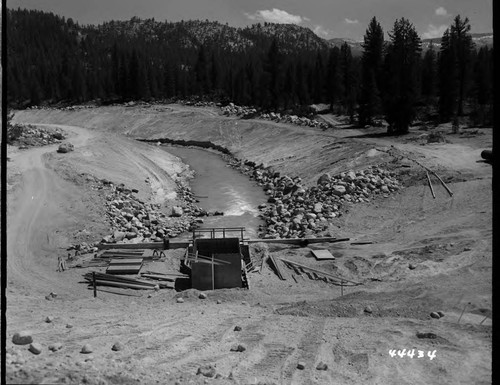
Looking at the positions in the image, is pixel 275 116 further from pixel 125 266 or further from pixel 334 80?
pixel 125 266

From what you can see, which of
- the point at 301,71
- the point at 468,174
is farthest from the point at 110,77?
the point at 468,174

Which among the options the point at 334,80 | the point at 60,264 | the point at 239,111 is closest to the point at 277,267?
the point at 60,264

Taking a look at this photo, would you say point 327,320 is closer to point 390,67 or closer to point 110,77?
point 390,67

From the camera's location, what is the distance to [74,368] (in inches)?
231

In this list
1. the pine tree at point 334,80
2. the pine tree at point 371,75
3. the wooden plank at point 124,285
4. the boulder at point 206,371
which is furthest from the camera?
the pine tree at point 334,80

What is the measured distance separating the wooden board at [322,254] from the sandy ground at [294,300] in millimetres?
258

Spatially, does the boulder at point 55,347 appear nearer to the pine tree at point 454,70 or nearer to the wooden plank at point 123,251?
the wooden plank at point 123,251

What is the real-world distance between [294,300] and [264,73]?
4702 cm

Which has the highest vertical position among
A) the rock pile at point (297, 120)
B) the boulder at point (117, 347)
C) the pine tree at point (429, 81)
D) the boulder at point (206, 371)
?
the pine tree at point (429, 81)

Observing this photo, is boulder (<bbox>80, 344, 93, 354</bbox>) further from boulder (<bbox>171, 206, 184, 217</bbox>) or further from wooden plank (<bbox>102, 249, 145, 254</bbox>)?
boulder (<bbox>171, 206, 184, 217</bbox>)

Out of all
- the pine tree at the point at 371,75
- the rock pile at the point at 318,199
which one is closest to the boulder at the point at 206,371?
the rock pile at the point at 318,199

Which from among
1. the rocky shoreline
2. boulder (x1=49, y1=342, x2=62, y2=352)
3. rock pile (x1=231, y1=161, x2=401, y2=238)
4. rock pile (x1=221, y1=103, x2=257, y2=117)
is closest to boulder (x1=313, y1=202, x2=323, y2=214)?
rock pile (x1=231, y1=161, x2=401, y2=238)

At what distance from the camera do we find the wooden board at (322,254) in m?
14.0

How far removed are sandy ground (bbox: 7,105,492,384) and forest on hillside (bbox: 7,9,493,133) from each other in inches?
172
